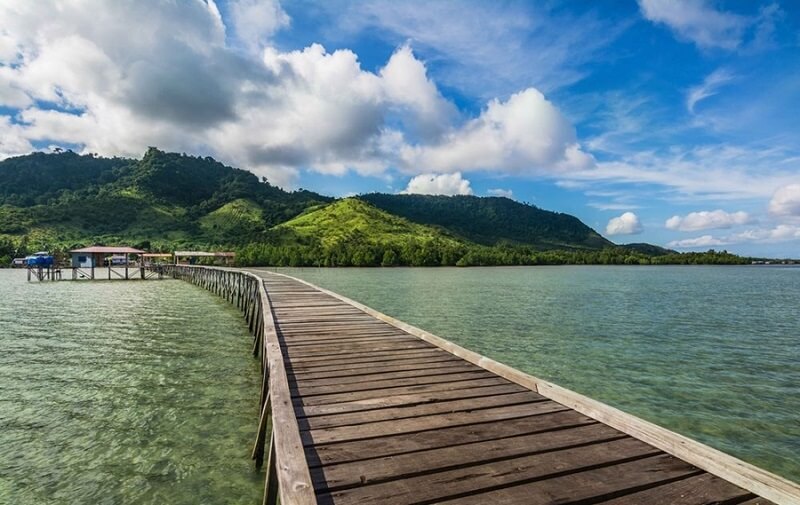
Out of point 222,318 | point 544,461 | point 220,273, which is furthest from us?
point 220,273

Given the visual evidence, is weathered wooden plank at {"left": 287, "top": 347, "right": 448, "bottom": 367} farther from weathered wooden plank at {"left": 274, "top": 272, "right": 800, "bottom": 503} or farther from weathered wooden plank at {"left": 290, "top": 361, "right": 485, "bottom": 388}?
weathered wooden plank at {"left": 274, "top": 272, "right": 800, "bottom": 503}

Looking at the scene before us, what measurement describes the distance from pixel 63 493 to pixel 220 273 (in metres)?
30.2

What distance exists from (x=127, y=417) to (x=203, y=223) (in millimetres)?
149739

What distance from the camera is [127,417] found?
8.41 meters

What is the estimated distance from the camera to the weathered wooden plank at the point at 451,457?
11.5 ft

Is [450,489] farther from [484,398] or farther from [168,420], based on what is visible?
[168,420]

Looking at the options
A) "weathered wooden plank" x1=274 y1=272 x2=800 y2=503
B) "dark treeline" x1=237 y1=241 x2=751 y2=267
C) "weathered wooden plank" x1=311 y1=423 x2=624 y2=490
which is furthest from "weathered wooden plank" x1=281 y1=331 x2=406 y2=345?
"dark treeline" x1=237 y1=241 x2=751 y2=267

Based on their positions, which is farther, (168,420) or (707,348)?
(707,348)

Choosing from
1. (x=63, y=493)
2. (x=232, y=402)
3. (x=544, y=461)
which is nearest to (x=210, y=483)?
(x=63, y=493)

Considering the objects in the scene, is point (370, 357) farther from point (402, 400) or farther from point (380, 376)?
point (402, 400)

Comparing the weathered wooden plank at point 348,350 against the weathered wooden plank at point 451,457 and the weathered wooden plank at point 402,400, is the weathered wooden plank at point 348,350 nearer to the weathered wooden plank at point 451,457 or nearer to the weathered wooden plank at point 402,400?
the weathered wooden plank at point 402,400

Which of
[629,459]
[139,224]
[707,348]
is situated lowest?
[707,348]

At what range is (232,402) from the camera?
9406 millimetres

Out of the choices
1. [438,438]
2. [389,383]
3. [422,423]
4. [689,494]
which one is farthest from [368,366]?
[689,494]
